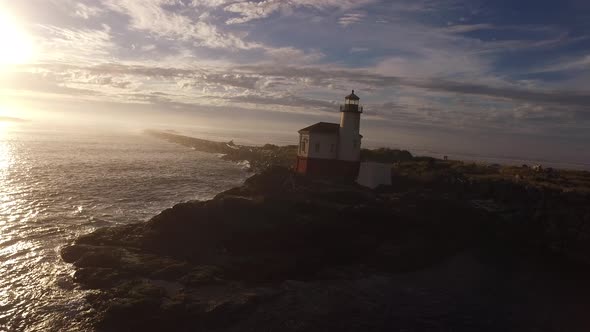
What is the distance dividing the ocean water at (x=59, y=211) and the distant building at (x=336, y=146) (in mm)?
10643

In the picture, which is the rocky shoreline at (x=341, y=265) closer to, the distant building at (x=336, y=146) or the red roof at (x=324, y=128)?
the distant building at (x=336, y=146)

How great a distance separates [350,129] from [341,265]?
18800 mm

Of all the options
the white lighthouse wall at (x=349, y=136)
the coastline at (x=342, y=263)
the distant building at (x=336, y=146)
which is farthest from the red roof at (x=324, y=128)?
the coastline at (x=342, y=263)

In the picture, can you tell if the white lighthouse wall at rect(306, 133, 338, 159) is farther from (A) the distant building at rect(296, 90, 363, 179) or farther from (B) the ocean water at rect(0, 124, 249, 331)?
(B) the ocean water at rect(0, 124, 249, 331)

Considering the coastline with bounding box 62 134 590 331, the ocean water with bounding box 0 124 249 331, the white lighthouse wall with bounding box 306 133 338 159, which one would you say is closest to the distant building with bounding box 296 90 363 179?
the white lighthouse wall with bounding box 306 133 338 159

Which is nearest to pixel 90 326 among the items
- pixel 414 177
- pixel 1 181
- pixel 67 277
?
pixel 67 277

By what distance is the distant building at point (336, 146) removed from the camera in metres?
36.2

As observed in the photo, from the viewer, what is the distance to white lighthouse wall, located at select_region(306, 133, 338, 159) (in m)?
36.2

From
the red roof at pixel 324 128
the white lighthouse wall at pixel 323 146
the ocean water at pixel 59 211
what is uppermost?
the red roof at pixel 324 128

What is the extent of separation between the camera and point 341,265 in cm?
1997

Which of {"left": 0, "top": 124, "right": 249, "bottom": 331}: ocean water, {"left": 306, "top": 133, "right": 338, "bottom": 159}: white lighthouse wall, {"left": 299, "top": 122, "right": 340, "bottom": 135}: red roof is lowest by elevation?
{"left": 0, "top": 124, "right": 249, "bottom": 331}: ocean water

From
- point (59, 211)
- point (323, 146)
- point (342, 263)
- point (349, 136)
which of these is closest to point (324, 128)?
point (323, 146)

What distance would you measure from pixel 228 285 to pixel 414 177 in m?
26.1

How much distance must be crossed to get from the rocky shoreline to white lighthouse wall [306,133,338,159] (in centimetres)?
553
